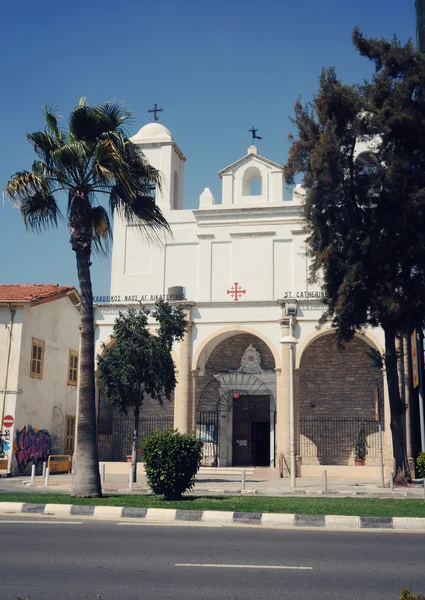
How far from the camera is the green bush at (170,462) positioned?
14266 mm

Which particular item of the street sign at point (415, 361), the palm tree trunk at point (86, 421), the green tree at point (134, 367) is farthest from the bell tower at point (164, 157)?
the palm tree trunk at point (86, 421)

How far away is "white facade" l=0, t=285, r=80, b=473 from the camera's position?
27141 millimetres

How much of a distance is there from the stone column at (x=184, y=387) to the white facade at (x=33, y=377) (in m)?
6.54

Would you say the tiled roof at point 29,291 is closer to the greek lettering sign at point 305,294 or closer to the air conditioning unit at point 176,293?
the air conditioning unit at point 176,293

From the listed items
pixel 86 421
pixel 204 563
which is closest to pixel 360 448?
pixel 86 421

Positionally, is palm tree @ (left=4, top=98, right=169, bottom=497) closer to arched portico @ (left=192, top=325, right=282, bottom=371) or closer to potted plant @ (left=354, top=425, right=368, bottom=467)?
arched portico @ (left=192, top=325, right=282, bottom=371)

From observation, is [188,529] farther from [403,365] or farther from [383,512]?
[403,365]

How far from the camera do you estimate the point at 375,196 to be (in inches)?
778

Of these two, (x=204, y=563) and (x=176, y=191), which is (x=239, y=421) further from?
(x=204, y=563)

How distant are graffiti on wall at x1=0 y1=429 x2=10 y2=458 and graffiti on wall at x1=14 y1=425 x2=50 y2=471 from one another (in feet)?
1.10

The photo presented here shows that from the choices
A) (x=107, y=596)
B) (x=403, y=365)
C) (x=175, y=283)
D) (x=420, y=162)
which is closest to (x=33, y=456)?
(x=175, y=283)

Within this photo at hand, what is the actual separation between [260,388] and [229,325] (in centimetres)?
395

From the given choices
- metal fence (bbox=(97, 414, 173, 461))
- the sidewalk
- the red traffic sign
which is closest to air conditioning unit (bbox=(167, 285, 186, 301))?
metal fence (bbox=(97, 414, 173, 461))

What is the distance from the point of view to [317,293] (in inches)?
1037
